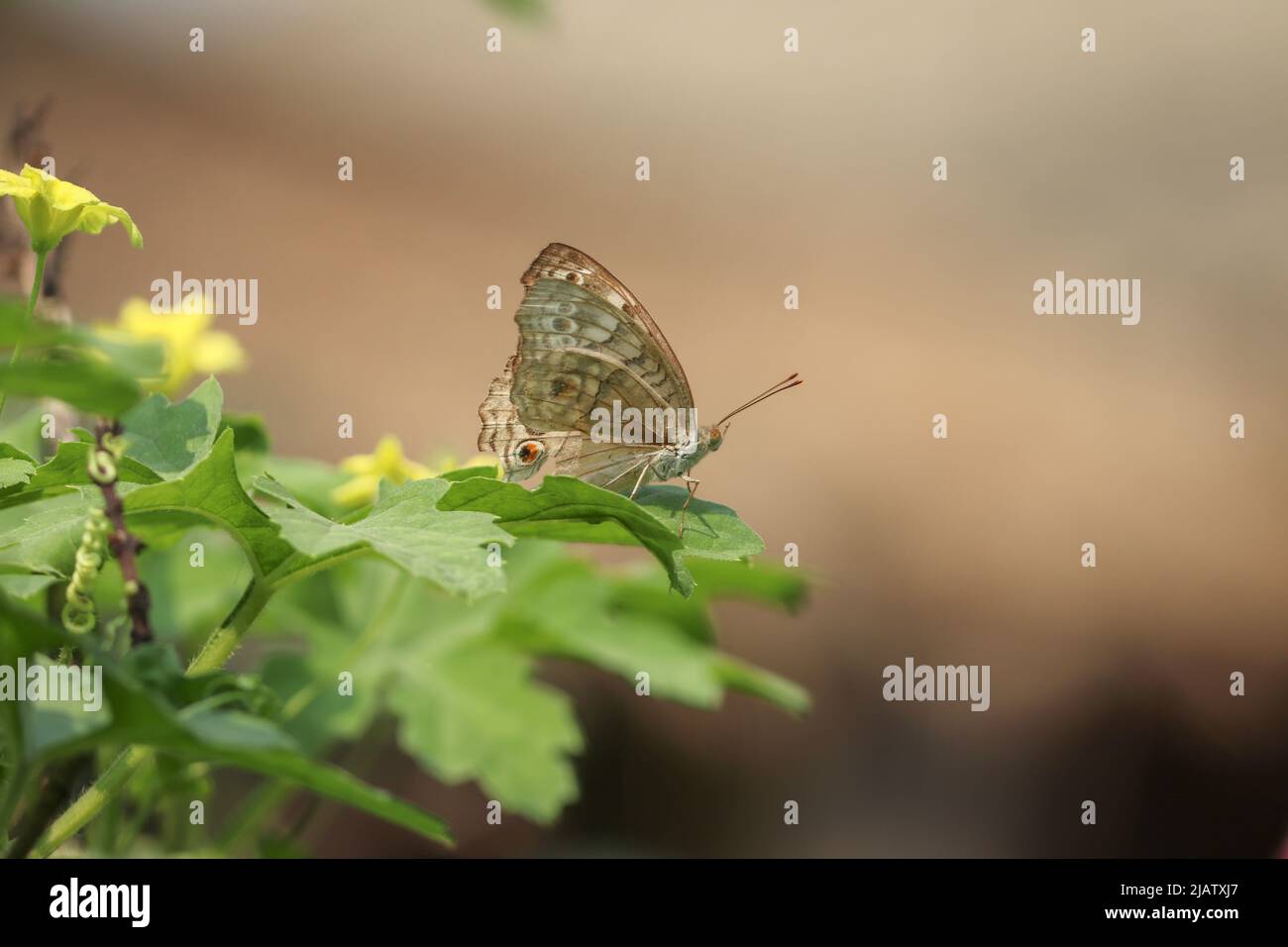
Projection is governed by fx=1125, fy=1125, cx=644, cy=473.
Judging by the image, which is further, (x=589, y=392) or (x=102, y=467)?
(x=589, y=392)

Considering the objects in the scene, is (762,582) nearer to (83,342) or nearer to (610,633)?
(610,633)

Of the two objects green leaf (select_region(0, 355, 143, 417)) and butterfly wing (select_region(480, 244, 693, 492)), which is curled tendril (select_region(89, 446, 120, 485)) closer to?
green leaf (select_region(0, 355, 143, 417))

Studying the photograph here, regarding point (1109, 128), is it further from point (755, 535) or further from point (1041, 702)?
point (755, 535)

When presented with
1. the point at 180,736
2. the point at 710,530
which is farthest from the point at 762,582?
the point at 180,736

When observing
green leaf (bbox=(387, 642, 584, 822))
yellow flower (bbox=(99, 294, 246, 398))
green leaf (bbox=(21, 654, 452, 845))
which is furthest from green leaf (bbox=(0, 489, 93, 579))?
green leaf (bbox=(387, 642, 584, 822))

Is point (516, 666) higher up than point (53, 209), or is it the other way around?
point (53, 209)

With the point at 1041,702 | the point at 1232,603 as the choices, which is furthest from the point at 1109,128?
the point at 1041,702

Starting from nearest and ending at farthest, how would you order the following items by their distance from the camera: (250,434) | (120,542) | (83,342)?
(83,342) < (120,542) < (250,434)
